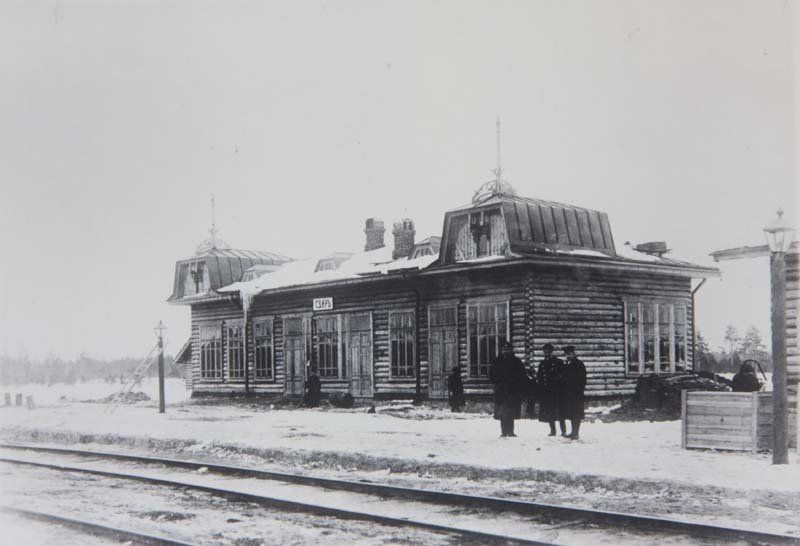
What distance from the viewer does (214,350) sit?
32.2m

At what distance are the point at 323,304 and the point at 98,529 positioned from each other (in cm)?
1828

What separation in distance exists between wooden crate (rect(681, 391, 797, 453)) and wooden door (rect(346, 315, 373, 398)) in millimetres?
13208

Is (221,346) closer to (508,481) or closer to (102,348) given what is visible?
(508,481)

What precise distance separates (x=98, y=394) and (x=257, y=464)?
30696 millimetres

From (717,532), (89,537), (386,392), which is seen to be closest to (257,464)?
(89,537)

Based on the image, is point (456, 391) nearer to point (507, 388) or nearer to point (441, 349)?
point (441, 349)

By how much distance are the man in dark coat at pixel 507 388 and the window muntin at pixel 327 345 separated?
11294 millimetres

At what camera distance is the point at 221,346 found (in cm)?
3175

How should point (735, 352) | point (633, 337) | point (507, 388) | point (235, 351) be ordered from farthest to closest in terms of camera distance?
point (735, 352) → point (235, 351) → point (633, 337) → point (507, 388)

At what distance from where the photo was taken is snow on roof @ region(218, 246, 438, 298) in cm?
2476

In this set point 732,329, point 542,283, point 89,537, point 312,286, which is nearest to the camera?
point 89,537

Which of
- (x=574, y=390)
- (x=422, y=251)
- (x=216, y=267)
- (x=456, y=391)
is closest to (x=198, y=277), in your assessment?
(x=216, y=267)

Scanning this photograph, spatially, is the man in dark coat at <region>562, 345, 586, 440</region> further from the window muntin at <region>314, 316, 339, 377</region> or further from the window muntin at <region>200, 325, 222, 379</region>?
the window muntin at <region>200, 325, 222, 379</region>

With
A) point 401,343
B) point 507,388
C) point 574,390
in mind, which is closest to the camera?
point 574,390
